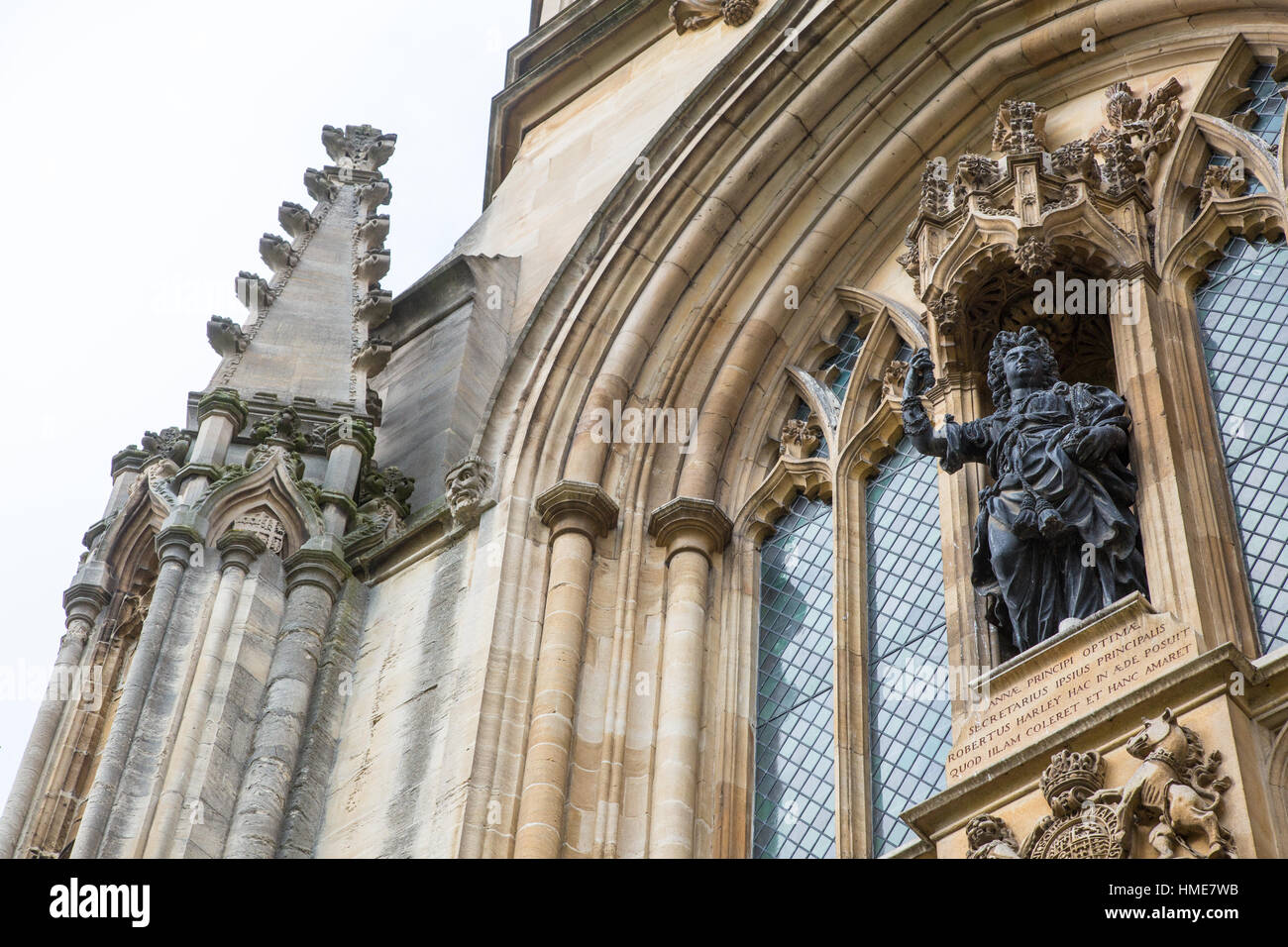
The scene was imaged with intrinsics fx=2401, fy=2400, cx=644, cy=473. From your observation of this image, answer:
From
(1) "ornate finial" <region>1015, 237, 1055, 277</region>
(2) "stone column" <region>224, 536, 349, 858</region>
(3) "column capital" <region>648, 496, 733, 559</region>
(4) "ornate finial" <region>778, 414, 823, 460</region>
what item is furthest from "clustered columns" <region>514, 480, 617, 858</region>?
(1) "ornate finial" <region>1015, 237, 1055, 277</region>

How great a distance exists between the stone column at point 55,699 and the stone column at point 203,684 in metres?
1.28

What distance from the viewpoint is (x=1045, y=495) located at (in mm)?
10695

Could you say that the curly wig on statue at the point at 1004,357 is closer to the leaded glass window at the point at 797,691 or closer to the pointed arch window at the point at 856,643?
the pointed arch window at the point at 856,643

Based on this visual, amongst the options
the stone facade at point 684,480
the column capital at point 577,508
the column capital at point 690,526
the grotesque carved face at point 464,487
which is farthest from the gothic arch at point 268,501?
the column capital at point 690,526

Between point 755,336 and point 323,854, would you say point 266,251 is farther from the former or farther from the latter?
point 323,854

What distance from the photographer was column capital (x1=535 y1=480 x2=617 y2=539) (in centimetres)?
1313

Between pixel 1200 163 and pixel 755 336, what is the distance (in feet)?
9.09

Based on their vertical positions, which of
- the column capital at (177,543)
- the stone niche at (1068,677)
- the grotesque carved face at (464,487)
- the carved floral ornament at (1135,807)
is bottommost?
the carved floral ornament at (1135,807)

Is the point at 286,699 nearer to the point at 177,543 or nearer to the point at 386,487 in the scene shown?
the point at 177,543

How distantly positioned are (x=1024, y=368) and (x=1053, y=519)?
3.86 feet

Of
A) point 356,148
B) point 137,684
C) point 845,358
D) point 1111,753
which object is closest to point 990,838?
point 1111,753

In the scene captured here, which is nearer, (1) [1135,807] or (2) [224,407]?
(1) [1135,807]

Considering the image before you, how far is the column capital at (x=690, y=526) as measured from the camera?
13.1 metres

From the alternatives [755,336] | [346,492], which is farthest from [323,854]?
[755,336]
